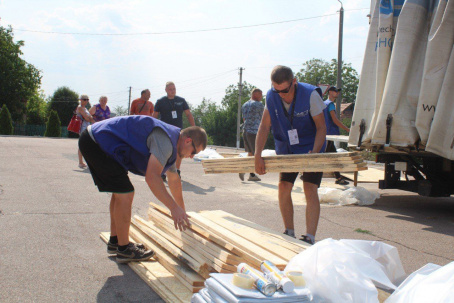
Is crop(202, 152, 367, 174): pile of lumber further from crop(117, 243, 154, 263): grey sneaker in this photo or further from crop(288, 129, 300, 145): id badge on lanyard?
crop(117, 243, 154, 263): grey sneaker

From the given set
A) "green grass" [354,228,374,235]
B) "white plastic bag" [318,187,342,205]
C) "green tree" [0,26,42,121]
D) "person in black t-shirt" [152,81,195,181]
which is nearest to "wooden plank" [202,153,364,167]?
"green grass" [354,228,374,235]

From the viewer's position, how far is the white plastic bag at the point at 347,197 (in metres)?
7.52

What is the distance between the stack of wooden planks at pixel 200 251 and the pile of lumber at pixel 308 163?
64cm

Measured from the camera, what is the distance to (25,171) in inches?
384

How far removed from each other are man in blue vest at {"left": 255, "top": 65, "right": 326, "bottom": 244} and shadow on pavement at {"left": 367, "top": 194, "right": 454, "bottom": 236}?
231 centimetres

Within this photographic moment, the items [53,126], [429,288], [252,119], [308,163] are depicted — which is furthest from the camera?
[53,126]

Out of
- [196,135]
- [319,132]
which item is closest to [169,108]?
[319,132]

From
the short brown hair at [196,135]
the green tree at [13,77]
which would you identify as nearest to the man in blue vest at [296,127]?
the short brown hair at [196,135]

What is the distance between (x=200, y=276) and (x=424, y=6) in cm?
514

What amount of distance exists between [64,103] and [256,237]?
6002 cm

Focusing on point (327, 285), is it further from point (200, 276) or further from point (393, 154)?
point (393, 154)

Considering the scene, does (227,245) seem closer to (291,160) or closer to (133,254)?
(133,254)

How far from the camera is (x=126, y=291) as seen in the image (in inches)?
129

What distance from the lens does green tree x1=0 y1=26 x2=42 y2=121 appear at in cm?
5300
